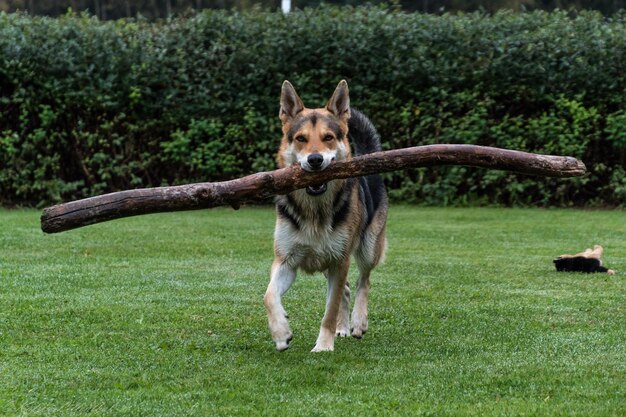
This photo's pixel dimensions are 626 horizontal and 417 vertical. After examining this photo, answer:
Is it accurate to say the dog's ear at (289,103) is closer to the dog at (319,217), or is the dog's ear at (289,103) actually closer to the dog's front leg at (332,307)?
the dog at (319,217)

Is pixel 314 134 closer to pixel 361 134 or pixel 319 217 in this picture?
pixel 319 217

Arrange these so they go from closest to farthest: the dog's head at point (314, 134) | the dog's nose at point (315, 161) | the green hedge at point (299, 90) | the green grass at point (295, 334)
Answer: the green grass at point (295, 334) < the dog's nose at point (315, 161) < the dog's head at point (314, 134) < the green hedge at point (299, 90)

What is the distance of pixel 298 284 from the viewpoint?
31.5 feet

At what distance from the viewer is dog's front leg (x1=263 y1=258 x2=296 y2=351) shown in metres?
6.34

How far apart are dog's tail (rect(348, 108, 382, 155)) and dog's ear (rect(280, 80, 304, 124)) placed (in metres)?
1.01

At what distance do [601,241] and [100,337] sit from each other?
840 centimetres

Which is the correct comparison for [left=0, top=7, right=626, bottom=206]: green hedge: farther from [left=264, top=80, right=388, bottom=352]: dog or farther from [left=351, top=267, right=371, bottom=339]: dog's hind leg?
[left=264, top=80, right=388, bottom=352]: dog

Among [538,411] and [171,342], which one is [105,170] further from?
[538,411]

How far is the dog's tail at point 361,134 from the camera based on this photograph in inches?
326

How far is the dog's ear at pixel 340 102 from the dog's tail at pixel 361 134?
87 cm

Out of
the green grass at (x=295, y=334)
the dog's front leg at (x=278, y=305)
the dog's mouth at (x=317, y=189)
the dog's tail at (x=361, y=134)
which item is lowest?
the green grass at (x=295, y=334)

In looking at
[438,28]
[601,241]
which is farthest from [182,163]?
[601,241]

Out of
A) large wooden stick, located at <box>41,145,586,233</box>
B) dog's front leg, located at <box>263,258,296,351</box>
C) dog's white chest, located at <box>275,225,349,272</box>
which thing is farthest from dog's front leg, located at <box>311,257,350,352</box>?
large wooden stick, located at <box>41,145,586,233</box>

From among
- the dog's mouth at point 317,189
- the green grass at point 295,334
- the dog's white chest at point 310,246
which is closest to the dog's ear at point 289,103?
the dog's mouth at point 317,189
